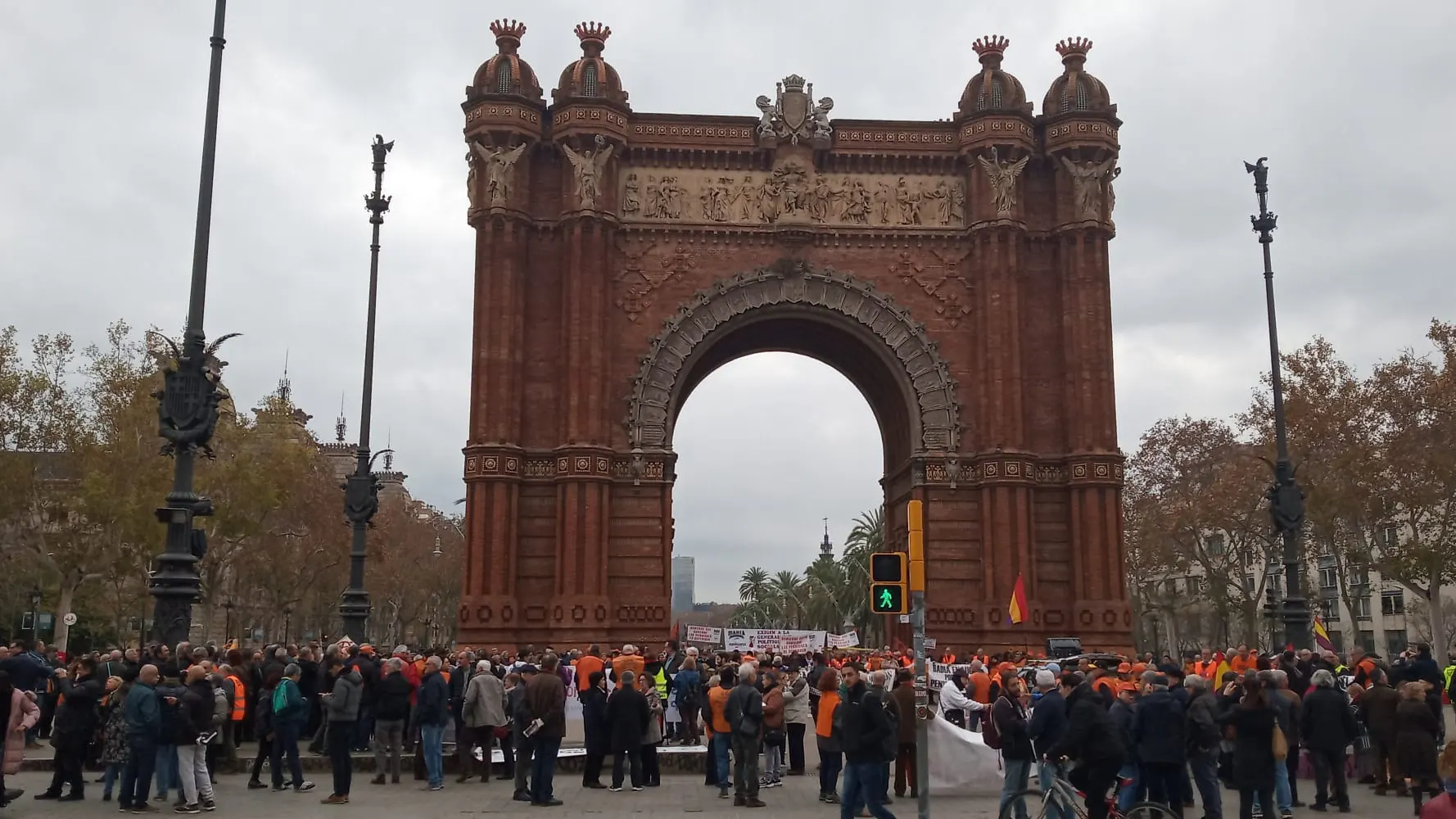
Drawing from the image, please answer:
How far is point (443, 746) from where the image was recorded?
1980 centimetres

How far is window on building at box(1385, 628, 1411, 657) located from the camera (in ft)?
255

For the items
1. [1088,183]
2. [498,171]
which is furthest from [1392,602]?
[498,171]

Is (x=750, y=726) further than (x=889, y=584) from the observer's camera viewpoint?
Yes

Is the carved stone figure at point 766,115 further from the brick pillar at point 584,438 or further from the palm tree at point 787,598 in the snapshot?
the palm tree at point 787,598

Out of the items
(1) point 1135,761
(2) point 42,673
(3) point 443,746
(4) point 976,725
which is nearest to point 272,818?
(3) point 443,746

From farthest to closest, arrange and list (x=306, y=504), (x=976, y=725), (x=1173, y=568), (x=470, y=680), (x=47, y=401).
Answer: (x=1173, y=568)
(x=306, y=504)
(x=47, y=401)
(x=976, y=725)
(x=470, y=680)

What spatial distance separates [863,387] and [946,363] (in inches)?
272

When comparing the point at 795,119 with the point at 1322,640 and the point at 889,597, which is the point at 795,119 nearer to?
the point at 1322,640

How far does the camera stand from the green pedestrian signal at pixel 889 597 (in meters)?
13.3

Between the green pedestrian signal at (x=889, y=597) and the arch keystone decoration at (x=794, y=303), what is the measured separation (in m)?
23.5

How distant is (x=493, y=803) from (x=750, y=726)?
3.57m

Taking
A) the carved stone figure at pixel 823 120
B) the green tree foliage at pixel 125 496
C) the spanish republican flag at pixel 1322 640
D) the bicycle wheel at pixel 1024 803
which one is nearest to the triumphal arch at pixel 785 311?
the carved stone figure at pixel 823 120

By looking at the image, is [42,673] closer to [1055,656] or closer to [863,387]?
[1055,656]

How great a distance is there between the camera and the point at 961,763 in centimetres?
1684
